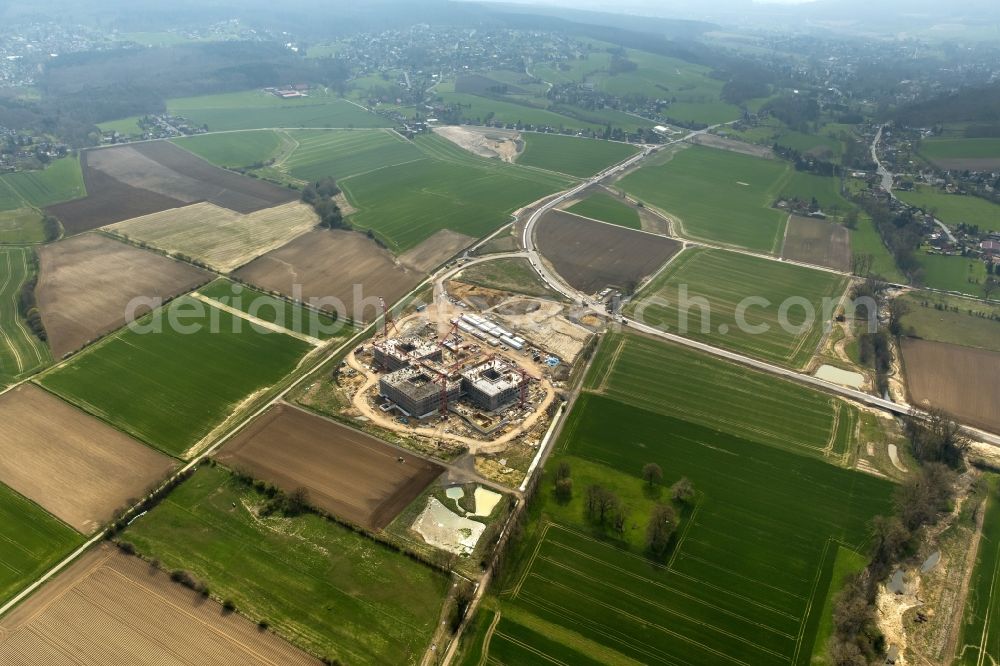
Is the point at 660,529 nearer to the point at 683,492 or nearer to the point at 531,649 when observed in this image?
the point at 683,492

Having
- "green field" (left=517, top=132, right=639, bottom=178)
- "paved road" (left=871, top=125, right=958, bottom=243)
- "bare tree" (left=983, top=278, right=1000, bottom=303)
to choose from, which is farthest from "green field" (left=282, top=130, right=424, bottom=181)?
"bare tree" (left=983, top=278, right=1000, bottom=303)

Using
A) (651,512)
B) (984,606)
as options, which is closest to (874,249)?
(984,606)

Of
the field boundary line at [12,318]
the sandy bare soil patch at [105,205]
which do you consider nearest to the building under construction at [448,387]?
the field boundary line at [12,318]

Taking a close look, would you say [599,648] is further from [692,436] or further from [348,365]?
[348,365]

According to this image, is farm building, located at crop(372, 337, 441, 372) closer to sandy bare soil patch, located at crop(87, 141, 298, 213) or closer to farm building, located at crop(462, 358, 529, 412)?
farm building, located at crop(462, 358, 529, 412)

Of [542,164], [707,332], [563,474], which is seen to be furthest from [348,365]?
[542,164]
